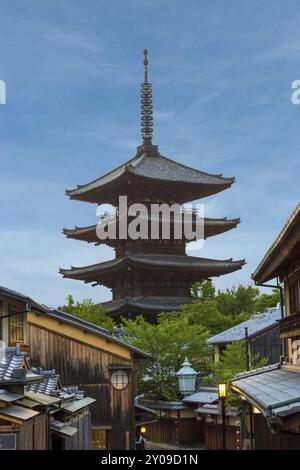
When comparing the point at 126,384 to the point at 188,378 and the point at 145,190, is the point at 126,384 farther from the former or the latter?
the point at 145,190

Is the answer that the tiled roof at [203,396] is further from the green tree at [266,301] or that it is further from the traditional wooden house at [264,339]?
the green tree at [266,301]

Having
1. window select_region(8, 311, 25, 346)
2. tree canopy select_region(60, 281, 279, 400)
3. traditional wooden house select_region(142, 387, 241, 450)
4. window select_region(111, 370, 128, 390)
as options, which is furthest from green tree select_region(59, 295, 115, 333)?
window select_region(8, 311, 25, 346)

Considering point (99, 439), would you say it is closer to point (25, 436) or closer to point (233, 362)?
point (233, 362)

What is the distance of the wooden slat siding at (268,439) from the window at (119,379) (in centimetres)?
1256

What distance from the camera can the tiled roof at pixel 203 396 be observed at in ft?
Result: 132

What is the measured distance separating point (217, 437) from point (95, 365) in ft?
36.4

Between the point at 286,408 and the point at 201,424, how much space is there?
1321 inches

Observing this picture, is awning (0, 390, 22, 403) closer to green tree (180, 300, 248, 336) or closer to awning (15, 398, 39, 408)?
awning (15, 398, 39, 408)

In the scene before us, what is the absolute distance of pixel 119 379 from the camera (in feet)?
103

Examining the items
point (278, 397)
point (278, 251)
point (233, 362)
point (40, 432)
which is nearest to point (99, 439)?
point (233, 362)

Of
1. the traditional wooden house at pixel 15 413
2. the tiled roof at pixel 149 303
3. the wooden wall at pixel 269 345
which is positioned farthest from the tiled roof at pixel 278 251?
the tiled roof at pixel 149 303

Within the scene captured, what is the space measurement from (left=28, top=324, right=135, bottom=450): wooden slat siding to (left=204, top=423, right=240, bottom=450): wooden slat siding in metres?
7.37

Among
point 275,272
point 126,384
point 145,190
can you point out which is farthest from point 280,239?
point 145,190
